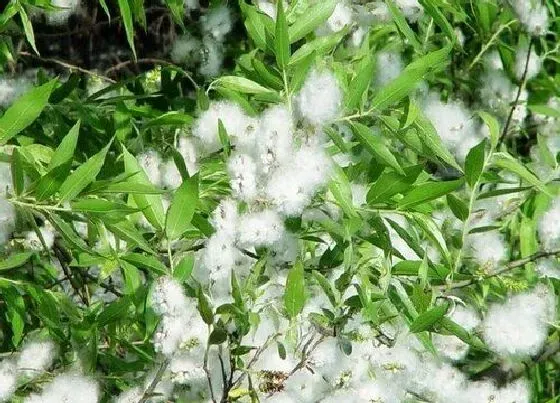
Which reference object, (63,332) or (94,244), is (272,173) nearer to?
(94,244)

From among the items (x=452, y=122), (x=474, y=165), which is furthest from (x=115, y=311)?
(x=452, y=122)

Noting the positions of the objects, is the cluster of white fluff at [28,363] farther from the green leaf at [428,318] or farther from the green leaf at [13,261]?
the green leaf at [428,318]

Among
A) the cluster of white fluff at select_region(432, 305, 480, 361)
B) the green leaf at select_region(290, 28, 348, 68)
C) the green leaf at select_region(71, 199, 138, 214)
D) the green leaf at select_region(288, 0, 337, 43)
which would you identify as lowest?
the cluster of white fluff at select_region(432, 305, 480, 361)

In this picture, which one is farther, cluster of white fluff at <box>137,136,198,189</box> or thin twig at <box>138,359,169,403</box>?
cluster of white fluff at <box>137,136,198,189</box>

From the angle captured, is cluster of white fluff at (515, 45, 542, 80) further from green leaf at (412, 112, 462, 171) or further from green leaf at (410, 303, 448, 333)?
green leaf at (410, 303, 448, 333)

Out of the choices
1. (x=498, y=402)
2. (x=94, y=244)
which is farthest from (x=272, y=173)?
(x=498, y=402)

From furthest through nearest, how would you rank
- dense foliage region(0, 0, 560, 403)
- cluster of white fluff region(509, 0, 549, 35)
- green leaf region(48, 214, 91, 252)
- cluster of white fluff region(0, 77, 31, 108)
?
cluster of white fluff region(509, 0, 549, 35)
cluster of white fluff region(0, 77, 31, 108)
dense foliage region(0, 0, 560, 403)
green leaf region(48, 214, 91, 252)

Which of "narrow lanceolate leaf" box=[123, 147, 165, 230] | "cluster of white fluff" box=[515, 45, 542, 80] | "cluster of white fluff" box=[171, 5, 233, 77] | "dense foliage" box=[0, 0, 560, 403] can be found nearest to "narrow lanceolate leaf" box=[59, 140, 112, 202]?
"dense foliage" box=[0, 0, 560, 403]
